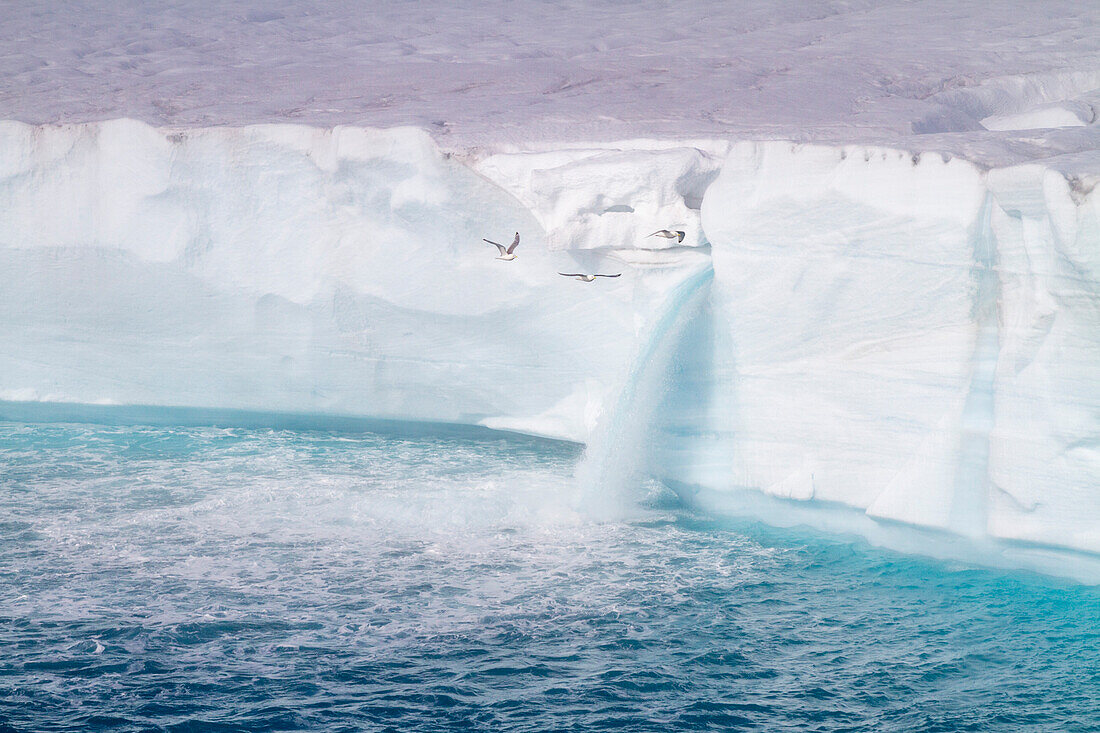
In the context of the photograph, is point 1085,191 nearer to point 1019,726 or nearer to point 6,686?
point 1019,726

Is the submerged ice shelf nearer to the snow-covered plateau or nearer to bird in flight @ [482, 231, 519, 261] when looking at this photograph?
the snow-covered plateau

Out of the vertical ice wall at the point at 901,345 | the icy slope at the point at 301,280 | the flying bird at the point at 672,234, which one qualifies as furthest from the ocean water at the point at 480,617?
the flying bird at the point at 672,234

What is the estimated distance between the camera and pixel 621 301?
7879 millimetres

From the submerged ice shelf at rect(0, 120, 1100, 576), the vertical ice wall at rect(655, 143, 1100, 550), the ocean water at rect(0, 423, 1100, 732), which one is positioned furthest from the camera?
the submerged ice shelf at rect(0, 120, 1100, 576)

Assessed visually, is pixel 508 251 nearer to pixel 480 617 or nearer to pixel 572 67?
pixel 480 617

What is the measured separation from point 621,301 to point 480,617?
125 inches

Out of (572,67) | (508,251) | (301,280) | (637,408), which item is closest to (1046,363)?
(637,408)

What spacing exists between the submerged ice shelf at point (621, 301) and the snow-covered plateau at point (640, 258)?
2 cm

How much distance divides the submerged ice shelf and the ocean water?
0.63 meters

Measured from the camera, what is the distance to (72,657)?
16.0ft

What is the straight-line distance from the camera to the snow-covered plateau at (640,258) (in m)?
6.22

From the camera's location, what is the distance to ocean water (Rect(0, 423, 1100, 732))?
4547 millimetres

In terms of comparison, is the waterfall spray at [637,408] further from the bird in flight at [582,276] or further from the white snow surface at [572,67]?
the white snow surface at [572,67]

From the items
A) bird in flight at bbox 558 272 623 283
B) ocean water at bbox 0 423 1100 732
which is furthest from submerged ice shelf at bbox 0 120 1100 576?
ocean water at bbox 0 423 1100 732
